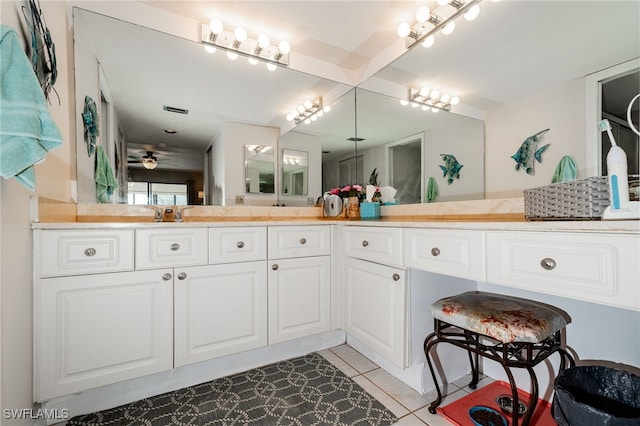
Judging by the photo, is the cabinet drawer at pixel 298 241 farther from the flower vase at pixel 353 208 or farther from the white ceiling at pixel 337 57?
the white ceiling at pixel 337 57

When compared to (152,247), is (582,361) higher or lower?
lower

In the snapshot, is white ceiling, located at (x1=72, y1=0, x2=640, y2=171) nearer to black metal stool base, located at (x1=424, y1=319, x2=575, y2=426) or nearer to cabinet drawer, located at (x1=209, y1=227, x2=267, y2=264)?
cabinet drawer, located at (x1=209, y1=227, x2=267, y2=264)

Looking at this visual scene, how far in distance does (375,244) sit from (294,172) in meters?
1.07

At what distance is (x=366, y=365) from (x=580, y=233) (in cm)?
134

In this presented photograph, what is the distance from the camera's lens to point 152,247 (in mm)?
1396

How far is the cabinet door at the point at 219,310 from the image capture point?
1458 mm

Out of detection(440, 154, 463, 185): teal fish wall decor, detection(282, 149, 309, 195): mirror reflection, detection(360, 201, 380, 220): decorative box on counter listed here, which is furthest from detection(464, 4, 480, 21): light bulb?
detection(282, 149, 309, 195): mirror reflection

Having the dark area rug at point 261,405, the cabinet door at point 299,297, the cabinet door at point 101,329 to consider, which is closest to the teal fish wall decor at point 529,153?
the cabinet door at point 299,297

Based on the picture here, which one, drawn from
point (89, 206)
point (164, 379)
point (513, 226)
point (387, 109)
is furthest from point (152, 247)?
point (387, 109)

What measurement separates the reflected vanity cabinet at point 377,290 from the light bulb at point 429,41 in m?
1.32

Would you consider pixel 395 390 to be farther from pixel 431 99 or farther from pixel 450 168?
pixel 431 99

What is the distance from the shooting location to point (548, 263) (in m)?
0.88

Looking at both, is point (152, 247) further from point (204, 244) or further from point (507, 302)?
point (507, 302)

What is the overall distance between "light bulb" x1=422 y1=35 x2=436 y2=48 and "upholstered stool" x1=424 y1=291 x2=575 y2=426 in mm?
1631
